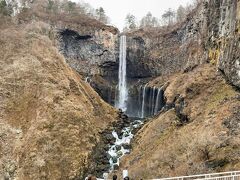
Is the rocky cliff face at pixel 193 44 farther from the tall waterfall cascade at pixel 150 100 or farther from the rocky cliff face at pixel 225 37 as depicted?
the tall waterfall cascade at pixel 150 100

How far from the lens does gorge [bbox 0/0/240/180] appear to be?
128ft

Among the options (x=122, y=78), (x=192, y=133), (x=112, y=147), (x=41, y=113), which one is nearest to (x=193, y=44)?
(x=122, y=78)

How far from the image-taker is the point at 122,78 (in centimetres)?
8288

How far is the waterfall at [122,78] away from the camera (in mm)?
79438

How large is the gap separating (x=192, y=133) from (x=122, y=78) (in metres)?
42.3

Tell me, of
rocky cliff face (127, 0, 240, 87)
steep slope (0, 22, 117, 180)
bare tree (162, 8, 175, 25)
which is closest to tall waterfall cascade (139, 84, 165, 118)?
rocky cliff face (127, 0, 240, 87)

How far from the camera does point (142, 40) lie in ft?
279

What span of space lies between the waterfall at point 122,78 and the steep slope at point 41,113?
16308 millimetres

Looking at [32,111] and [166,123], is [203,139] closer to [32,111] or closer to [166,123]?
[166,123]

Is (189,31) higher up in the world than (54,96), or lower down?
higher up

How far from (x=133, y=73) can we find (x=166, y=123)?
33892 mm

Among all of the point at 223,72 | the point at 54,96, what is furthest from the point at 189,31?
the point at 54,96

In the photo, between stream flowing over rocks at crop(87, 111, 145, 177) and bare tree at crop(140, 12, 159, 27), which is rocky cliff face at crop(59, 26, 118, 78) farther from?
bare tree at crop(140, 12, 159, 27)

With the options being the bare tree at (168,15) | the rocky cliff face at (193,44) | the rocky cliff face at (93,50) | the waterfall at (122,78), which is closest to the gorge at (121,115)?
the rocky cliff face at (193,44)
